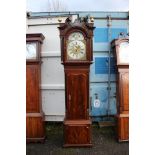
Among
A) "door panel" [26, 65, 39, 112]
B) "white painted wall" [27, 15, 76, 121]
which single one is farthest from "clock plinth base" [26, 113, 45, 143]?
"white painted wall" [27, 15, 76, 121]

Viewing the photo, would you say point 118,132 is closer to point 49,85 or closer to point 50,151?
point 50,151

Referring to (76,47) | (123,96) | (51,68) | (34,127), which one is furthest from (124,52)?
(34,127)

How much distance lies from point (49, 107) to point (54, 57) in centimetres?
88

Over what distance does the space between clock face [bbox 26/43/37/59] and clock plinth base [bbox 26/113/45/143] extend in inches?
33.8

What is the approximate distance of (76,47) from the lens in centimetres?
343

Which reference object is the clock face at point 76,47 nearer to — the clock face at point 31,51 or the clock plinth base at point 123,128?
the clock face at point 31,51

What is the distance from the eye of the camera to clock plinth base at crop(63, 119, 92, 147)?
350cm

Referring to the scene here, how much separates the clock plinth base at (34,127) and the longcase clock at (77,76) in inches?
17.8

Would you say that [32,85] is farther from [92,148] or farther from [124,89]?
[124,89]

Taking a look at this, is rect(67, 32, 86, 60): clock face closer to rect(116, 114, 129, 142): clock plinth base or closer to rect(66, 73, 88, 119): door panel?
rect(66, 73, 88, 119): door panel

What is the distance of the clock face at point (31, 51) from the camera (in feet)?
12.3

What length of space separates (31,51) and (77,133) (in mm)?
1377
